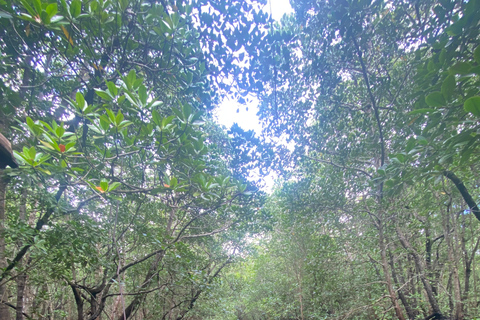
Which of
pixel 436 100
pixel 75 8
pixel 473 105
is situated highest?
pixel 75 8

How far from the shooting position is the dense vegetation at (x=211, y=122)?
1.41 meters

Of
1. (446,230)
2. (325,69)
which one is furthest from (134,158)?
(446,230)

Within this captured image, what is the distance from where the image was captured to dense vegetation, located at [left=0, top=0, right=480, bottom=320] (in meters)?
1.41

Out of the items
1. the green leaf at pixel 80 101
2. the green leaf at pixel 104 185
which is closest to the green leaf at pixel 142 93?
the green leaf at pixel 80 101

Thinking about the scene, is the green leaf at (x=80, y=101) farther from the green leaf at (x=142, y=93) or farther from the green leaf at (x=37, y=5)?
the green leaf at (x=37, y=5)

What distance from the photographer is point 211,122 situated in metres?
4.36

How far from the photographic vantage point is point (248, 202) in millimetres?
3279

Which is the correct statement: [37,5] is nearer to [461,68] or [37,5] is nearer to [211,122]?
[461,68]

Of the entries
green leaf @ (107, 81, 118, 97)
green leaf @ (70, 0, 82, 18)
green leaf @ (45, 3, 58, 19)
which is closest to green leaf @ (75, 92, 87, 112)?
green leaf @ (107, 81, 118, 97)

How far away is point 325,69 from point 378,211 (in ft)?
7.47

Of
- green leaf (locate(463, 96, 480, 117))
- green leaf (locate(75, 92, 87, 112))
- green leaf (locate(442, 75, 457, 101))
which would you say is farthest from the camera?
green leaf (locate(75, 92, 87, 112))

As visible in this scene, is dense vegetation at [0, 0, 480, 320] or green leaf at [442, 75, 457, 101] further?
dense vegetation at [0, 0, 480, 320]

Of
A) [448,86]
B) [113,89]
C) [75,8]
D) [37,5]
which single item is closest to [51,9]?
[37,5]

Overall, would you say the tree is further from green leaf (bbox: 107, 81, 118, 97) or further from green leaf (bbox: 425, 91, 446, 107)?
green leaf (bbox: 425, 91, 446, 107)
